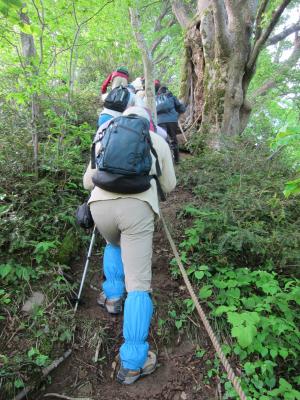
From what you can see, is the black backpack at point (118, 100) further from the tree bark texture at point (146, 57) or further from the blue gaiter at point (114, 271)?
the blue gaiter at point (114, 271)

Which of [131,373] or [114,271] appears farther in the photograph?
[114,271]

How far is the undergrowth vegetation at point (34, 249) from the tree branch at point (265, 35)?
177 inches

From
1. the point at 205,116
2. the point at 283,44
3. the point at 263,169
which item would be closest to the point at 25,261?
the point at 263,169

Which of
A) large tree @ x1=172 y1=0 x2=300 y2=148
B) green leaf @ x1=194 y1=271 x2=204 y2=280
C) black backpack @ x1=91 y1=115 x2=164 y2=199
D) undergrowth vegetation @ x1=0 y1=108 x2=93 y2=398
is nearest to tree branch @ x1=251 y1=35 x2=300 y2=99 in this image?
large tree @ x1=172 y1=0 x2=300 y2=148

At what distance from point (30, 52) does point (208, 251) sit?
15.5 feet

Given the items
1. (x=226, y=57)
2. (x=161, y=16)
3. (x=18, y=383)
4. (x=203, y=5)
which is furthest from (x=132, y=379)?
(x=161, y=16)

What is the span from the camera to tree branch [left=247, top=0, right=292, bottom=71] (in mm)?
5333

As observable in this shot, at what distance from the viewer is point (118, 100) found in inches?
160

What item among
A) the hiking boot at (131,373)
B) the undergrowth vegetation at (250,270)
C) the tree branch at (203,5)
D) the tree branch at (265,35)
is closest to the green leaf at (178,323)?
the undergrowth vegetation at (250,270)

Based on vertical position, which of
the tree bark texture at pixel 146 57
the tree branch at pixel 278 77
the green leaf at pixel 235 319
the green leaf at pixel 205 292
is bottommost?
the green leaf at pixel 205 292

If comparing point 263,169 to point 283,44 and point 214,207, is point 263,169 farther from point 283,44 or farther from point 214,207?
point 283,44

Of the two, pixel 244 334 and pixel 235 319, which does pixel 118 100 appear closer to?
pixel 235 319

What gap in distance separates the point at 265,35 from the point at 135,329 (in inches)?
252

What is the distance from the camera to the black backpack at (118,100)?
4059 mm
